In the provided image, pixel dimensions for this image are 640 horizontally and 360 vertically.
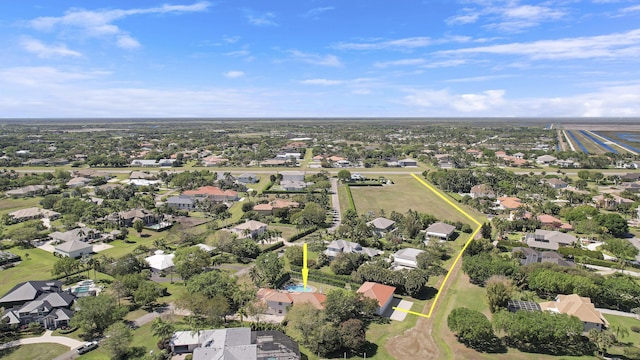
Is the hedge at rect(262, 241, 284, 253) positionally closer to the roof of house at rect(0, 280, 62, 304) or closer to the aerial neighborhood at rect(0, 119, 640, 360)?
the aerial neighborhood at rect(0, 119, 640, 360)

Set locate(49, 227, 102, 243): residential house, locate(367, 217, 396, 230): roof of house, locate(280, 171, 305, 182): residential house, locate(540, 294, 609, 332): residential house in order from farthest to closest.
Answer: locate(280, 171, 305, 182): residential house < locate(367, 217, 396, 230): roof of house < locate(49, 227, 102, 243): residential house < locate(540, 294, 609, 332): residential house

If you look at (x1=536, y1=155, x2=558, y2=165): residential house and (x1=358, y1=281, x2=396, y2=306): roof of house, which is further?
(x1=536, y1=155, x2=558, y2=165): residential house

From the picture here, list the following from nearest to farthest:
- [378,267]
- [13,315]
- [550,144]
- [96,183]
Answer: [13,315] < [378,267] < [96,183] < [550,144]

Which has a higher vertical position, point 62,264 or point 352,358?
point 62,264

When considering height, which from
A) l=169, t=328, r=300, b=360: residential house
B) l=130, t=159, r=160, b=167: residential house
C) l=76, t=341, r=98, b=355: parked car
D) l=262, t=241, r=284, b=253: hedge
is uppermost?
l=130, t=159, r=160, b=167: residential house

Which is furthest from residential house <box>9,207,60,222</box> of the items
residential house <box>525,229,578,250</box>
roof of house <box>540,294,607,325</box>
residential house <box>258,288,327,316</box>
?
residential house <box>525,229,578,250</box>

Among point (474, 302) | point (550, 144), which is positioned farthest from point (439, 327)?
point (550, 144)

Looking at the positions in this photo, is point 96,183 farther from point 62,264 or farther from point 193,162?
point 62,264
